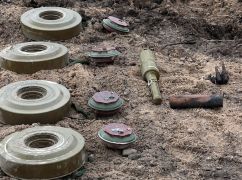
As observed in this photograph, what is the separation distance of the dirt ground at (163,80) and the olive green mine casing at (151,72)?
0.30 feet

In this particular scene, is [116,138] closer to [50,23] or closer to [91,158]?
[91,158]

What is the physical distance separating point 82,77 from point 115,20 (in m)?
1.56

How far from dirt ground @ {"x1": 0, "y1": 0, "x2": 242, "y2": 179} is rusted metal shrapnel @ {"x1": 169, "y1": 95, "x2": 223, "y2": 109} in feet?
0.22

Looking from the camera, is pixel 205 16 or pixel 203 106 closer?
pixel 203 106

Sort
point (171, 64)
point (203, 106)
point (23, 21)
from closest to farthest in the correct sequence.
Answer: point (203, 106)
point (171, 64)
point (23, 21)

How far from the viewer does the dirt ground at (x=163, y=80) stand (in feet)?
17.1

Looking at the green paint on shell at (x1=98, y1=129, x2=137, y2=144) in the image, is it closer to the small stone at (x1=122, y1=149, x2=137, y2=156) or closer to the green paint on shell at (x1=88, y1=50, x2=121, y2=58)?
the small stone at (x1=122, y1=149, x2=137, y2=156)

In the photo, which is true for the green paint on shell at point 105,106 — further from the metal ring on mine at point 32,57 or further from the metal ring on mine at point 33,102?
the metal ring on mine at point 32,57

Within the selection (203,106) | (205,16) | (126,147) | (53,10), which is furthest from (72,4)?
(126,147)

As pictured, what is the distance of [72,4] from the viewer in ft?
28.6

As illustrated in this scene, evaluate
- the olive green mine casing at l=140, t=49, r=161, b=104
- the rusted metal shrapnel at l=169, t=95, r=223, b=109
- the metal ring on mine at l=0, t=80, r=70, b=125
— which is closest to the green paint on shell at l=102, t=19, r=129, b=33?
the olive green mine casing at l=140, t=49, r=161, b=104

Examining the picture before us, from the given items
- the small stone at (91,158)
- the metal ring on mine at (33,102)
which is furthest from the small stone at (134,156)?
the metal ring on mine at (33,102)

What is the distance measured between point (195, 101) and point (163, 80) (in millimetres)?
719

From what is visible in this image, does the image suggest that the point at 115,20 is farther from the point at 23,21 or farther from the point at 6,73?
the point at 6,73
